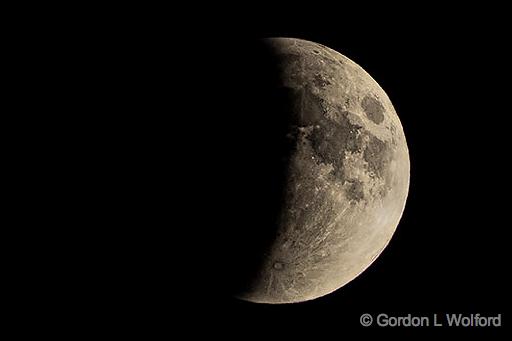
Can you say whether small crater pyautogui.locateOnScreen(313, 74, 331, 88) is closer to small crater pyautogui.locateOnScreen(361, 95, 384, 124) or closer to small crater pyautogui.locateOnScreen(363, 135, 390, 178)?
small crater pyautogui.locateOnScreen(361, 95, 384, 124)

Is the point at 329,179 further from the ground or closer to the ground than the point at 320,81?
closer to the ground

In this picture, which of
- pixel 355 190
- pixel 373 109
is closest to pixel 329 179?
pixel 355 190

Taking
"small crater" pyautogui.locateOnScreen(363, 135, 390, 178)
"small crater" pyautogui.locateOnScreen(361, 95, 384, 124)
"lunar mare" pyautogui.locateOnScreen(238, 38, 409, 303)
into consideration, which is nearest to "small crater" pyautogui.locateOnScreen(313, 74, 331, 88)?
"lunar mare" pyautogui.locateOnScreen(238, 38, 409, 303)

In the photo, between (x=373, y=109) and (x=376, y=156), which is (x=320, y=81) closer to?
(x=373, y=109)

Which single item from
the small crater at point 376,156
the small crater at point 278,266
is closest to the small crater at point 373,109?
the small crater at point 376,156

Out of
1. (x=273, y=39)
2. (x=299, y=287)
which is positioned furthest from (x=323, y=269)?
(x=273, y=39)

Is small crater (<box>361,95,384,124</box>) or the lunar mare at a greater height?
small crater (<box>361,95,384,124</box>)

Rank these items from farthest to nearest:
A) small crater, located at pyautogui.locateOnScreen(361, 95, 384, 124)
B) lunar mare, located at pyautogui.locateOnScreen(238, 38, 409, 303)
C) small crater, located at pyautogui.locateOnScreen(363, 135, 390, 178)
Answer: small crater, located at pyautogui.locateOnScreen(361, 95, 384, 124), small crater, located at pyautogui.locateOnScreen(363, 135, 390, 178), lunar mare, located at pyautogui.locateOnScreen(238, 38, 409, 303)

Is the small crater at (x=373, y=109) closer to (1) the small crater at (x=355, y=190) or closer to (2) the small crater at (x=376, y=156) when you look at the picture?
(2) the small crater at (x=376, y=156)

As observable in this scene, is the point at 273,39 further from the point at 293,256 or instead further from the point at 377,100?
the point at 293,256
